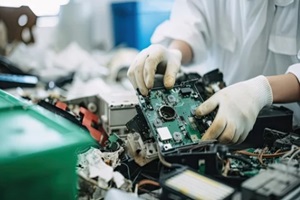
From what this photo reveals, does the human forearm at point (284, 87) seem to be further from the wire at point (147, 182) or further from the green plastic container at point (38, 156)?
the green plastic container at point (38, 156)

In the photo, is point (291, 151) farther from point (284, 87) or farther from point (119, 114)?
point (119, 114)

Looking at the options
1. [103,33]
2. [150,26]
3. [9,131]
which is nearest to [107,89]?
[9,131]

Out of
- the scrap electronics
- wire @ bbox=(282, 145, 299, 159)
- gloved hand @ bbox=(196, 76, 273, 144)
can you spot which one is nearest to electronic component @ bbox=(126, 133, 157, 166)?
the scrap electronics

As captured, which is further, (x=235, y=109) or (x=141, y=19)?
(x=141, y=19)

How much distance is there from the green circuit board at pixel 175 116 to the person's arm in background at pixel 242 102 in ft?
0.09

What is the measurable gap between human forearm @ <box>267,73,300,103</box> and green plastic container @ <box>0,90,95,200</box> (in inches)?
22.6

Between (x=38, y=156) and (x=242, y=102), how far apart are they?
528 millimetres

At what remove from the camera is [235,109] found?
948mm

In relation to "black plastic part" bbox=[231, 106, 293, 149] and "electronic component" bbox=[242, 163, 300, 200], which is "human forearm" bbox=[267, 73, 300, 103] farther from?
"electronic component" bbox=[242, 163, 300, 200]

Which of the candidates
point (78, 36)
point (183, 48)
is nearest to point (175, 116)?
point (183, 48)

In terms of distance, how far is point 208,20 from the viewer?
1.46 metres

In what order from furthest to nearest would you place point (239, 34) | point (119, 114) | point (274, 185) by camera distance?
point (239, 34), point (119, 114), point (274, 185)

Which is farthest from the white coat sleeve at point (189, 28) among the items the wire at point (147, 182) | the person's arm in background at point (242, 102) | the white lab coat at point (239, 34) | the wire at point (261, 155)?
the wire at point (147, 182)

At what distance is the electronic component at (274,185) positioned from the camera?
0.58 meters
